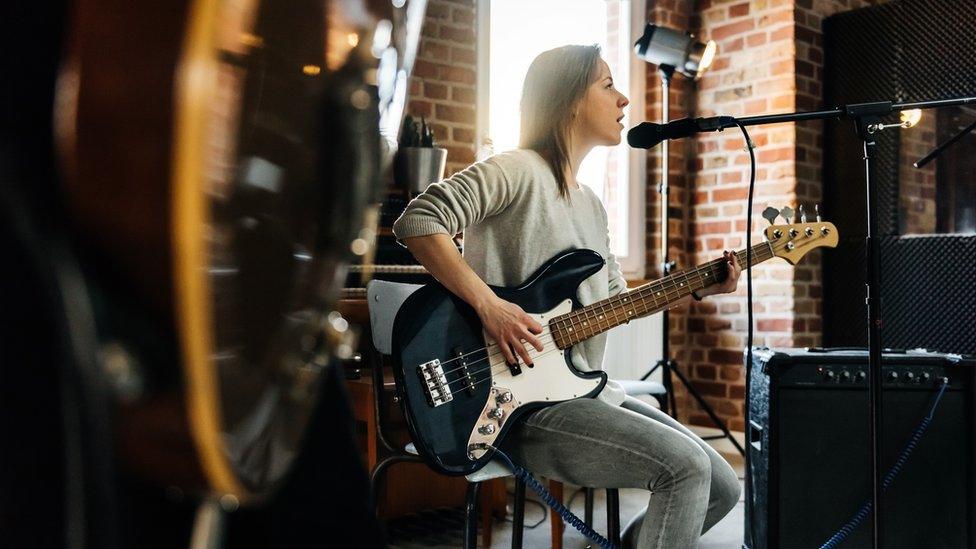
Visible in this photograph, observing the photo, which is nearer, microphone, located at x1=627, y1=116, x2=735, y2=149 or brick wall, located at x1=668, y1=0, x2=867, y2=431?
microphone, located at x1=627, y1=116, x2=735, y2=149

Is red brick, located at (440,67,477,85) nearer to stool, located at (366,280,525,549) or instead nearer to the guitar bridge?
stool, located at (366,280,525,549)

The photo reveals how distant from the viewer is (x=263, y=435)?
0.27 m

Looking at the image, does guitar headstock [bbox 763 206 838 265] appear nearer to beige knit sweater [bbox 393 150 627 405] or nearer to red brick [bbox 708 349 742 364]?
beige knit sweater [bbox 393 150 627 405]

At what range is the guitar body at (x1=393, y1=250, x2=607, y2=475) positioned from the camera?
1.46 metres

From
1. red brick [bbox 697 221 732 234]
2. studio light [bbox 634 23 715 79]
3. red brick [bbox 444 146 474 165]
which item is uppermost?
studio light [bbox 634 23 715 79]

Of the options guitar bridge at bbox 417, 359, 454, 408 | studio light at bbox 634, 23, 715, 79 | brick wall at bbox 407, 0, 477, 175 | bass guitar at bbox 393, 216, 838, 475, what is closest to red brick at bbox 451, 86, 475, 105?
brick wall at bbox 407, 0, 477, 175

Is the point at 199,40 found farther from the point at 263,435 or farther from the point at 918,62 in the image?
the point at 918,62

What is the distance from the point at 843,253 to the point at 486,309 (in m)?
2.79

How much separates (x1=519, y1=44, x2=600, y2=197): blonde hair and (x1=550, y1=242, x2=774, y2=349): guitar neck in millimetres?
298

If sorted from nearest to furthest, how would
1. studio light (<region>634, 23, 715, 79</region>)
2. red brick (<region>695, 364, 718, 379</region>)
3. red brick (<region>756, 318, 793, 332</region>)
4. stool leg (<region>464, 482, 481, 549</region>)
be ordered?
1. stool leg (<region>464, 482, 481, 549</region>)
2. studio light (<region>634, 23, 715, 79</region>)
3. red brick (<region>756, 318, 793, 332</region>)
4. red brick (<region>695, 364, 718, 379</region>)

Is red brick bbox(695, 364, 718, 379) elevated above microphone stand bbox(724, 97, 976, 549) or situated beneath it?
situated beneath

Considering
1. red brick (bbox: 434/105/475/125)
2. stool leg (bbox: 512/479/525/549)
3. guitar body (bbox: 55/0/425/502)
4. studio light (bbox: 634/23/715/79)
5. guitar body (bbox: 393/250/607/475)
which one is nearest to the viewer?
guitar body (bbox: 55/0/425/502)

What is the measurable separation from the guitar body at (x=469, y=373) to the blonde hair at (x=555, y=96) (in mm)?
323

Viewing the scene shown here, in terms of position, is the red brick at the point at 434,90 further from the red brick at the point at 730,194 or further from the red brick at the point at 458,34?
the red brick at the point at 730,194
